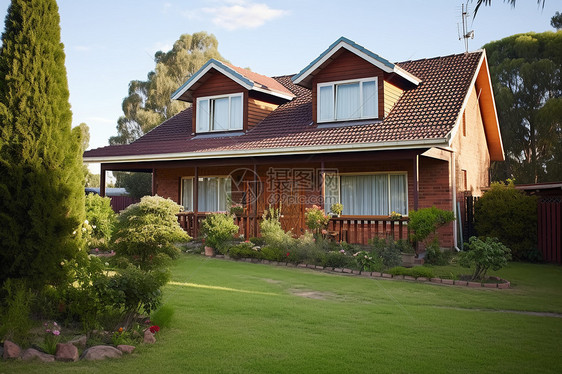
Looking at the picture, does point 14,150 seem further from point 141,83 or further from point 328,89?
point 141,83

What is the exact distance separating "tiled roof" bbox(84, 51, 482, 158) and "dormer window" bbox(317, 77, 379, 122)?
0.45 metres

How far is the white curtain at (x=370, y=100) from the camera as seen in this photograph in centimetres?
1678

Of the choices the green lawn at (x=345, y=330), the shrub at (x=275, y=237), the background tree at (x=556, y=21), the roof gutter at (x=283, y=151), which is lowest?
the green lawn at (x=345, y=330)

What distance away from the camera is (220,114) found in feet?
65.9

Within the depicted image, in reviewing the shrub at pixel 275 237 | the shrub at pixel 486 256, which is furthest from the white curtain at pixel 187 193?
the shrub at pixel 486 256

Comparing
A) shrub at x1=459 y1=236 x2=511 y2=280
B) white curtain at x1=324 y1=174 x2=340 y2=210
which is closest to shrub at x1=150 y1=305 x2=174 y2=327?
shrub at x1=459 y1=236 x2=511 y2=280

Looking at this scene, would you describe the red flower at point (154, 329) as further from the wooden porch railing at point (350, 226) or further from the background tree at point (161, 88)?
the background tree at point (161, 88)

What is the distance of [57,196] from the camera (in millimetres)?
6699

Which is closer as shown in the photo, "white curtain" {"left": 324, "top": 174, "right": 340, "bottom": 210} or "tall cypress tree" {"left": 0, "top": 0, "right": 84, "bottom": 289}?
"tall cypress tree" {"left": 0, "top": 0, "right": 84, "bottom": 289}

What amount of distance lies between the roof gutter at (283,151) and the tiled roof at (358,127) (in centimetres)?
10

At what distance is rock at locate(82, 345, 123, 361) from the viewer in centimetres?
530

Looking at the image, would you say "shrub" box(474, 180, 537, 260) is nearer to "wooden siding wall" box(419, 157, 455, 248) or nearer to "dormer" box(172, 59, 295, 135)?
"wooden siding wall" box(419, 157, 455, 248)

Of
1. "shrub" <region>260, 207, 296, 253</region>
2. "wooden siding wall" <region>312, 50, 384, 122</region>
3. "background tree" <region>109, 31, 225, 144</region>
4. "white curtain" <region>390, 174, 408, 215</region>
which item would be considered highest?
"background tree" <region>109, 31, 225, 144</region>

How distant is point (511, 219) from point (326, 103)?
24.1 ft
